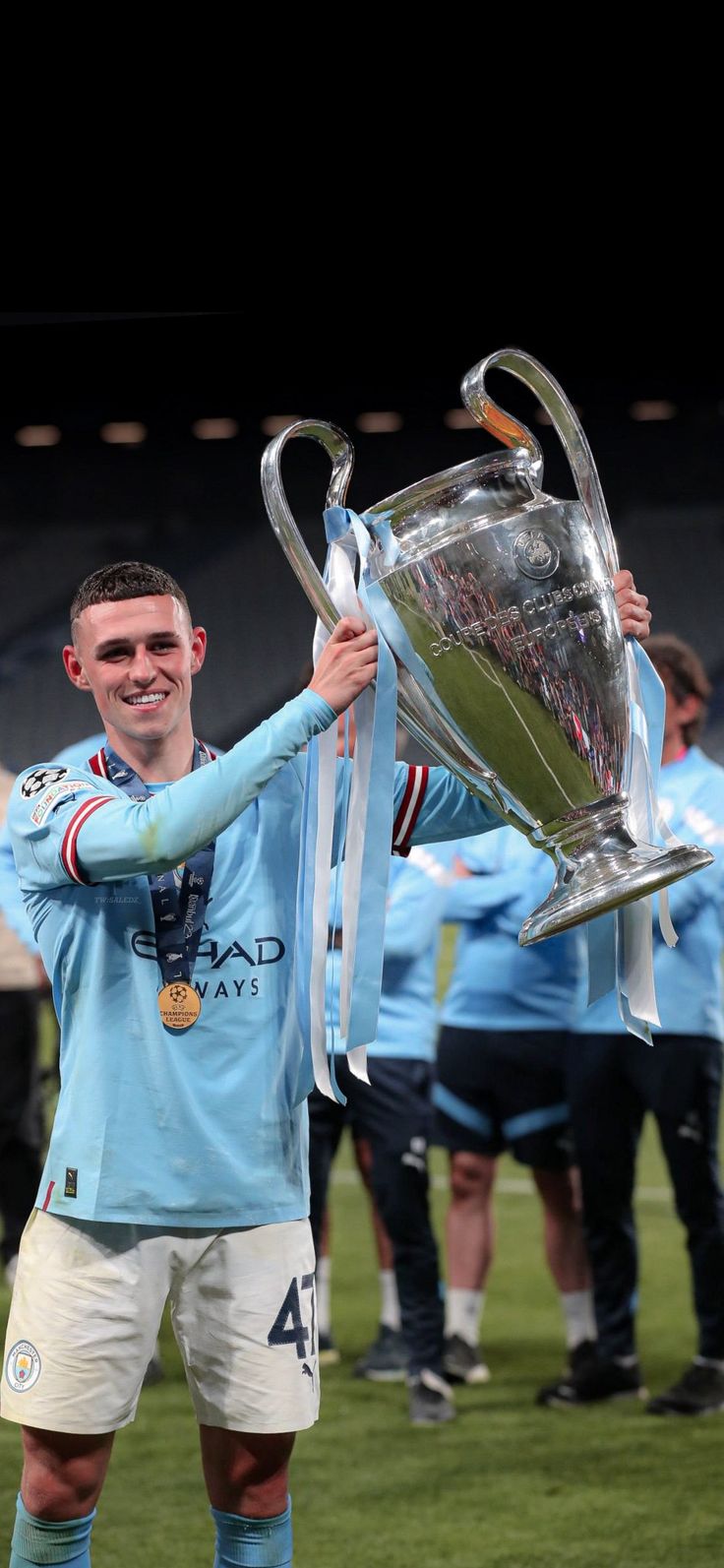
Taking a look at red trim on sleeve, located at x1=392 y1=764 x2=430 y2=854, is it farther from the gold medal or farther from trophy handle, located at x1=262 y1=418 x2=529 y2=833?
the gold medal

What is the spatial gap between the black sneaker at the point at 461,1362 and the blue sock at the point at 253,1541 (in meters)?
2.06

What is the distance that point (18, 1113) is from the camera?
4.45 metres

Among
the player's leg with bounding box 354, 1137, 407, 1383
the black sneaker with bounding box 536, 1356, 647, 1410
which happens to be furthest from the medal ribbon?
the black sneaker with bounding box 536, 1356, 647, 1410

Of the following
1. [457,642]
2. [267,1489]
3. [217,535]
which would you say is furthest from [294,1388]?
[217,535]

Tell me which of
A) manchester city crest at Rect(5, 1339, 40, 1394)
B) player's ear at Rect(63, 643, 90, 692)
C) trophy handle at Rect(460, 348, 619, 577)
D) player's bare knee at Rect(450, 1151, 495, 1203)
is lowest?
manchester city crest at Rect(5, 1339, 40, 1394)

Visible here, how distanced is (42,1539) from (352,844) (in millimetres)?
858

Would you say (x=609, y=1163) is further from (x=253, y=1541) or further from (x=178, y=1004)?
(x=178, y=1004)

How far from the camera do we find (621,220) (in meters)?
4.47

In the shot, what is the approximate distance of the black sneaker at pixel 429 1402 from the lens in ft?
11.8

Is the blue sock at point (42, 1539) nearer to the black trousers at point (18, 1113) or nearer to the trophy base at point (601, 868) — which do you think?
the trophy base at point (601, 868)

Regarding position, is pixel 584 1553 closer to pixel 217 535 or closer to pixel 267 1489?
pixel 267 1489

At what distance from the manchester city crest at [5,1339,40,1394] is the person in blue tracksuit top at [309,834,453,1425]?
1683 mm

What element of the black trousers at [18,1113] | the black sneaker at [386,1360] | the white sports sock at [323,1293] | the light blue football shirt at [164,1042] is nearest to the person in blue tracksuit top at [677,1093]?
the black sneaker at [386,1360]

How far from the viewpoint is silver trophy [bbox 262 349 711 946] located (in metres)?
1.69
